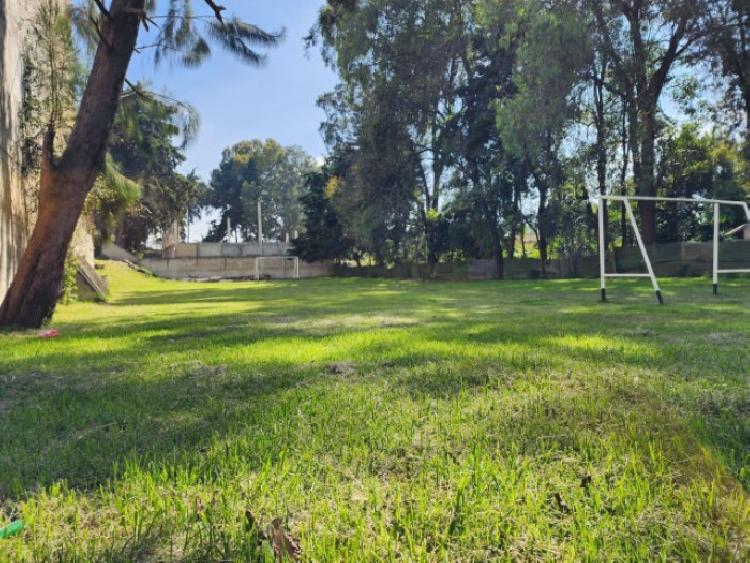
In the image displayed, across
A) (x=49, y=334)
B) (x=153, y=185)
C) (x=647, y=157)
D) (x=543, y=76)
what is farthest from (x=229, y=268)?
(x=49, y=334)

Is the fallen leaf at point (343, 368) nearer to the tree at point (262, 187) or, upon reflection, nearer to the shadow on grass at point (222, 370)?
the shadow on grass at point (222, 370)

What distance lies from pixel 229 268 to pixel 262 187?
2101 centimetres

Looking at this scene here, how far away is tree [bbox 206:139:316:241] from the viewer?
50.8 m

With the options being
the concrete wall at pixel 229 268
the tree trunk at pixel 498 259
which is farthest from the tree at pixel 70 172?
the concrete wall at pixel 229 268

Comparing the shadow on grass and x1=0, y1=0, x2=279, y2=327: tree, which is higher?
x1=0, y1=0, x2=279, y2=327: tree

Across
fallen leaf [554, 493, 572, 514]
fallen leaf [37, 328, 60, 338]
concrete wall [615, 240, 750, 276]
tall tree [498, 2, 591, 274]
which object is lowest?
fallen leaf [37, 328, 60, 338]

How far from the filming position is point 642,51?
13.4 metres

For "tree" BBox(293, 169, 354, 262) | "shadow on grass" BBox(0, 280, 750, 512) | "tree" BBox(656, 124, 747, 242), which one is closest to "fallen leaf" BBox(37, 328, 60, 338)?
"shadow on grass" BBox(0, 280, 750, 512)

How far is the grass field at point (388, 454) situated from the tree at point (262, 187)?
48844mm

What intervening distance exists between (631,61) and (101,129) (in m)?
14.2

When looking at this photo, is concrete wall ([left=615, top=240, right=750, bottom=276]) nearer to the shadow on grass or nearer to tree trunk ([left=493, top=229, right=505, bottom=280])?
tree trunk ([left=493, top=229, right=505, bottom=280])

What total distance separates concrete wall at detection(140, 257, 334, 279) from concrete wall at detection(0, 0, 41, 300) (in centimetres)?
2267

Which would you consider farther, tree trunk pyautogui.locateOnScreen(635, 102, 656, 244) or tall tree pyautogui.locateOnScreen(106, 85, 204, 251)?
tall tree pyautogui.locateOnScreen(106, 85, 204, 251)

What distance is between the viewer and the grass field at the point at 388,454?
1.00 metres
